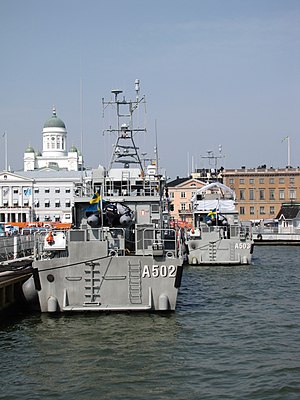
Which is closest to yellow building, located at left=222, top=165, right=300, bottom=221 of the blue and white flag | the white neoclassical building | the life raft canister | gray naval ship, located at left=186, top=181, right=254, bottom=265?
the white neoclassical building

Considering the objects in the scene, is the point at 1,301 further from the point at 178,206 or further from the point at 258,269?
the point at 178,206

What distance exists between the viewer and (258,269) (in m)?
40.7

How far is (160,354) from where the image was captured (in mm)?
17875

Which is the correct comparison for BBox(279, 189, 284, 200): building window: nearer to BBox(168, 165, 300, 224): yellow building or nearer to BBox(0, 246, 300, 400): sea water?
BBox(168, 165, 300, 224): yellow building

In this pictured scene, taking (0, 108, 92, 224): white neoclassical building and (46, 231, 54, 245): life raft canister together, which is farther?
(0, 108, 92, 224): white neoclassical building

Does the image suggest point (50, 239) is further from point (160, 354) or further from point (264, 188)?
point (264, 188)

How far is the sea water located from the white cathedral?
127 metres

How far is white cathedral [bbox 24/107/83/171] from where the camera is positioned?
151125 millimetres

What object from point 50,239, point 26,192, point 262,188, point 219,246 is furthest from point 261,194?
point 50,239

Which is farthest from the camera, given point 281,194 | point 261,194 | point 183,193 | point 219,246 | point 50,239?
point 183,193

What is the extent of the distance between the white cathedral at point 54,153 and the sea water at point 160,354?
127 metres

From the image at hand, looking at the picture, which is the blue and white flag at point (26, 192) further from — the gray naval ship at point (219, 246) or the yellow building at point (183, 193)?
the gray naval ship at point (219, 246)

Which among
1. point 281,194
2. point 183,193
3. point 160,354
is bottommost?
point 160,354

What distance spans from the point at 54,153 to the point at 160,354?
140 metres
